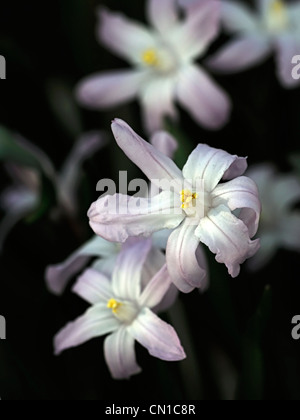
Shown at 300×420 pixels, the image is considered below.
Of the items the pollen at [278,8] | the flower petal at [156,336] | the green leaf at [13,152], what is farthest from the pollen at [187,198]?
the pollen at [278,8]

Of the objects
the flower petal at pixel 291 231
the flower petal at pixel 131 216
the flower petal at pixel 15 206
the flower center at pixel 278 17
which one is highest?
the flower center at pixel 278 17

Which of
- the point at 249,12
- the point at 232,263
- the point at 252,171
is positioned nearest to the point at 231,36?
the point at 249,12

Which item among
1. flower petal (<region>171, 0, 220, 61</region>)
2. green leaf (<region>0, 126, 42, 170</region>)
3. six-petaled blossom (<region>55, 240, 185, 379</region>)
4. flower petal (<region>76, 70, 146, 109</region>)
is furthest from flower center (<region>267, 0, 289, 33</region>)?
six-petaled blossom (<region>55, 240, 185, 379</region>)

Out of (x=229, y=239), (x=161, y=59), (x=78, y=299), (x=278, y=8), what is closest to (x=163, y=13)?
(x=161, y=59)

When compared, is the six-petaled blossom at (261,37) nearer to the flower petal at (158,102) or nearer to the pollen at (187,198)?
the flower petal at (158,102)

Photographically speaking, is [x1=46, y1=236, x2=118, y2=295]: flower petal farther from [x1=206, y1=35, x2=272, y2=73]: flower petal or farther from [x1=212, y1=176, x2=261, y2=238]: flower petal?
[x1=206, y1=35, x2=272, y2=73]: flower petal

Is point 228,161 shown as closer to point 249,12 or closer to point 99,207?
point 99,207
